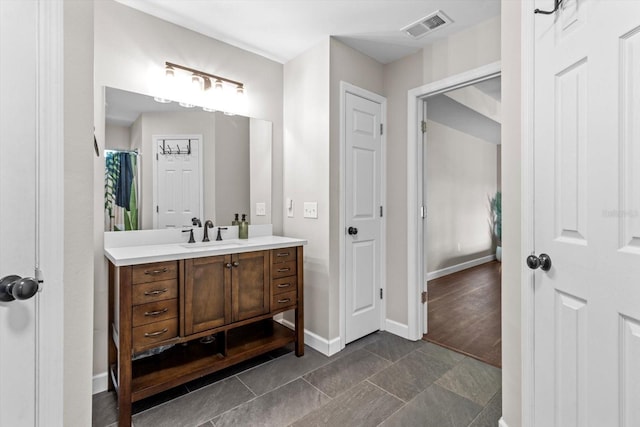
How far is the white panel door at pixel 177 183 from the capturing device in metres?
2.23

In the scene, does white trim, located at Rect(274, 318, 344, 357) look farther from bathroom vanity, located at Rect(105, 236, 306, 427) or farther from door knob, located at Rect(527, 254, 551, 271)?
door knob, located at Rect(527, 254, 551, 271)

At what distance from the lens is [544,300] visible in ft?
3.96

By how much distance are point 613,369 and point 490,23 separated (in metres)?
2.26

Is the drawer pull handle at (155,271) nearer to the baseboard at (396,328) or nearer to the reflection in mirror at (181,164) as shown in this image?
the reflection in mirror at (181,164)

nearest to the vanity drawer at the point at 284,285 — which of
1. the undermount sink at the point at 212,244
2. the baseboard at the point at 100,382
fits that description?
the undermount sink at the point at 212,244

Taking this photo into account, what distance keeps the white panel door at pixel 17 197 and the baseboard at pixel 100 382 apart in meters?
1.26

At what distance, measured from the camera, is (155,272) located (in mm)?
1707

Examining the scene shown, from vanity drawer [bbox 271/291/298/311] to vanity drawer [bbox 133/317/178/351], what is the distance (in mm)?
683

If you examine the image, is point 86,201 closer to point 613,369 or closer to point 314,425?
point 314,425

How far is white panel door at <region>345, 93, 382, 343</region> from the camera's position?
2582 millimetres

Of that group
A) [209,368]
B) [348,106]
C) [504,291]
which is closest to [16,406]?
[209,368]

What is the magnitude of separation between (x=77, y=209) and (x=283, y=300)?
1.54 m

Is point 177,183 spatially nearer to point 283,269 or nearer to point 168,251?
point 168,251

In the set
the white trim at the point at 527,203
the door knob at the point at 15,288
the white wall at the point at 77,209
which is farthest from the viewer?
the white trim at the point at 527,203
